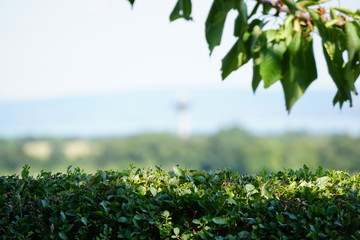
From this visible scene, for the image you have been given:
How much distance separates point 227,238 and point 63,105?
41.5 metres

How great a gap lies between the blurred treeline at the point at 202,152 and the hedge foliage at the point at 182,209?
1575 centimetres

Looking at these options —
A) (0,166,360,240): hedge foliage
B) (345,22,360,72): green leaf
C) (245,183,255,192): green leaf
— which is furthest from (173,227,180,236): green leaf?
(345,22,360,72): green leaf

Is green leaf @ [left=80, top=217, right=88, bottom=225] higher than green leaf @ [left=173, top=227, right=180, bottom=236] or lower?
higher

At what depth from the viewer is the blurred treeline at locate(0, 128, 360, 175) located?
18.9m

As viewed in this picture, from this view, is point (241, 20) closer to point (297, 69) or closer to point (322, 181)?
point (297, 69)

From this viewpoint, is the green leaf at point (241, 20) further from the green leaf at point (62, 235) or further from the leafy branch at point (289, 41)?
the green leaf at point (62, 235)

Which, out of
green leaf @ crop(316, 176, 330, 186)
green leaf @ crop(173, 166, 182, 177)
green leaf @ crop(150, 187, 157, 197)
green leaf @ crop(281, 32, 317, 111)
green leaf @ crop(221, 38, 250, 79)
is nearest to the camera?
green leaf @ crop(281, 32, 317, 111)

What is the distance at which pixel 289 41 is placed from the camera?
1807 millimetres

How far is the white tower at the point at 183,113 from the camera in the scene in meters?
27.5

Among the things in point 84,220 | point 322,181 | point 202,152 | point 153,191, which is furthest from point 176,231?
point 202,152

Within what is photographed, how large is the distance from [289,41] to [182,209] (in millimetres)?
1221

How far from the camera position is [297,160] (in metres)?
18.8

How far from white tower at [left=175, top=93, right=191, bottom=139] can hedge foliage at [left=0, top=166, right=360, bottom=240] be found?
22944mm

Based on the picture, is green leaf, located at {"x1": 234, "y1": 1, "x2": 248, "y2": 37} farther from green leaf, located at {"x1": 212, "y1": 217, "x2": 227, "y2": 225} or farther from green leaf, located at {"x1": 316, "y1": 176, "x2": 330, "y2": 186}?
green leaf, located at {"x1": 316, "y1": 176, "x2": 330, "y2": 186}
